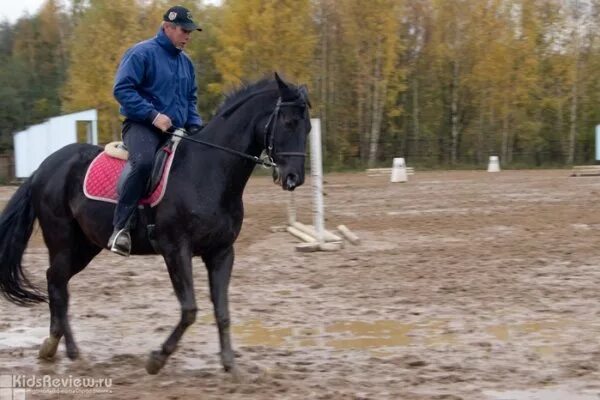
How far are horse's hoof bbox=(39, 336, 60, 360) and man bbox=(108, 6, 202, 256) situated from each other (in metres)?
1.06

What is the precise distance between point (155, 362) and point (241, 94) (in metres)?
2.25

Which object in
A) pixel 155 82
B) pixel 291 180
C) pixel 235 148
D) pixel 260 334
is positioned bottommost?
pixel 260 334

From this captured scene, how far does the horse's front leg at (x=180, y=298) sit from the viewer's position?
6086 mm

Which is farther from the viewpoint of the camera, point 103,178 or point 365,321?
point 365,321

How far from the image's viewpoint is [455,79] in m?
48.8

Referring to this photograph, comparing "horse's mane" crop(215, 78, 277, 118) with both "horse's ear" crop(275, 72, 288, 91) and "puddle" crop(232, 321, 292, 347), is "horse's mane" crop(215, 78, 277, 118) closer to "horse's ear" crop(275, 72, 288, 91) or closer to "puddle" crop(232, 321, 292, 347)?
"horse's ear" crop(275, 72, 288, 91)

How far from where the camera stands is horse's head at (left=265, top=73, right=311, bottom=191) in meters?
5.95

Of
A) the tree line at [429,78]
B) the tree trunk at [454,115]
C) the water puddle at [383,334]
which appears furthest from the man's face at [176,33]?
the tree trunk at [454,115]

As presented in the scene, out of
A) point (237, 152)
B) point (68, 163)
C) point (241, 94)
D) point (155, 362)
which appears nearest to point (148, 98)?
point (241, 94)

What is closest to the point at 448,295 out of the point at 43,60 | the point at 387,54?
the point at 387,54

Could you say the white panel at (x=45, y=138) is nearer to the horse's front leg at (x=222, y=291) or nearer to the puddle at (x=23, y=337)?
the puddle at (x=23, y=337)

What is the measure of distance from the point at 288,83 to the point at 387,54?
128 ft

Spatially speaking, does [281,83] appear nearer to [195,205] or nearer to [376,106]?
[195,205]

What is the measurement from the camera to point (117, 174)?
663 centimetres
